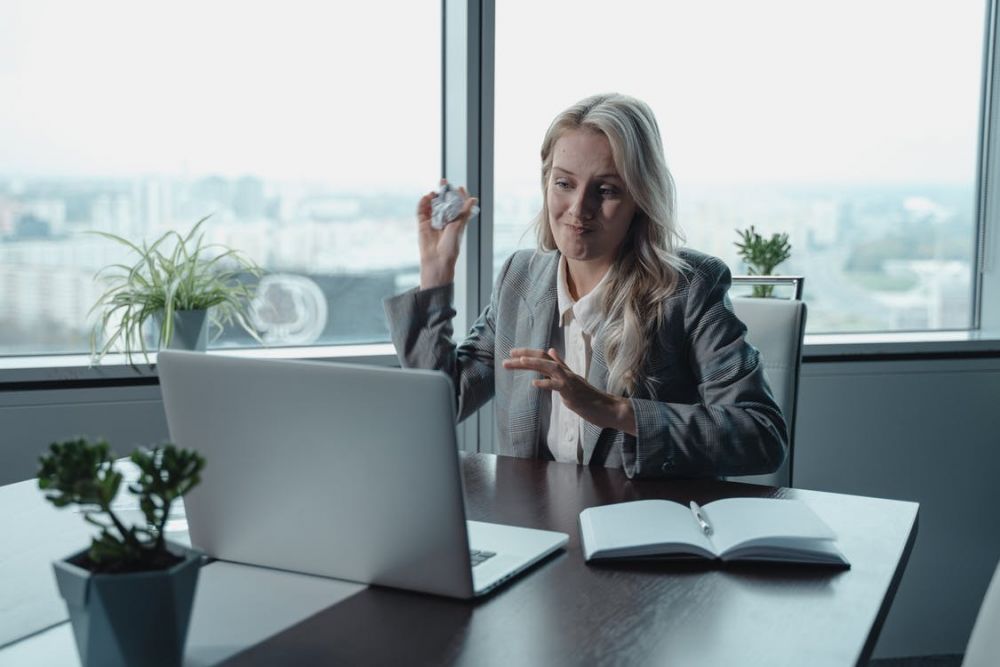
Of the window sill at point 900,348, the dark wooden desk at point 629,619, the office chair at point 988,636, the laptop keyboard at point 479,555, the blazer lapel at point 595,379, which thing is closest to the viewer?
the dark wooden desk at point 629,619

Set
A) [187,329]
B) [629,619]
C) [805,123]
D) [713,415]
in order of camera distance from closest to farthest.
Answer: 1. [629,619]
2. [713,415]
3. [187,329]
4. [805,123]

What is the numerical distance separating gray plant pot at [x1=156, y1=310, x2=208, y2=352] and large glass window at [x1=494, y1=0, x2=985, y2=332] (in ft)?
2.95

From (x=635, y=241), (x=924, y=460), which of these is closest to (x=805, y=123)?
(x=924, y=460)

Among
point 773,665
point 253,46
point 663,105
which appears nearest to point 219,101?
point 253,46

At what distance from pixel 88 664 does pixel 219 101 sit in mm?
2140

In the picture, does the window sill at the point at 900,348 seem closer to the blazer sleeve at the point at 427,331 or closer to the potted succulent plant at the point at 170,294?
the blazer sleeve at the point at 427,331

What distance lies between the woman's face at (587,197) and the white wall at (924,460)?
1.23 m

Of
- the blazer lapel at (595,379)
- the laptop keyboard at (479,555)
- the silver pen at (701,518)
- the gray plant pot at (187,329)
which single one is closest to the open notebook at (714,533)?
the silver pen at (701,518)

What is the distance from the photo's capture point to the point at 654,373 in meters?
1.82

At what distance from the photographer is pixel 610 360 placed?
182 centimetres

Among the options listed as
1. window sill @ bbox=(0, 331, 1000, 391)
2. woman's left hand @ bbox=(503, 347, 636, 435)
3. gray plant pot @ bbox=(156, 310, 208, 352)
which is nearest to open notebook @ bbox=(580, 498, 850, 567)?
woman's left hand @ bbox=(503, 347, 636, 435)

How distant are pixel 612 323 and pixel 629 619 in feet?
2.82

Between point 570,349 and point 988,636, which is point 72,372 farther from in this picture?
point 988,636

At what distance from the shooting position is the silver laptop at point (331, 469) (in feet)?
3.30
